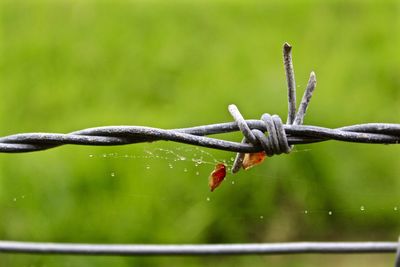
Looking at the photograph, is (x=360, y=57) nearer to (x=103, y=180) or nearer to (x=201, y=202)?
(x=201, y=202)

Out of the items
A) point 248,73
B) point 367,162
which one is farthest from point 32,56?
point 367,162

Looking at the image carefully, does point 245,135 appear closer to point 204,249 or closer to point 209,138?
point 209,138

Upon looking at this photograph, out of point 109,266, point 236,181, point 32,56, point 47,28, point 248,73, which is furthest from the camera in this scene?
point 47,28

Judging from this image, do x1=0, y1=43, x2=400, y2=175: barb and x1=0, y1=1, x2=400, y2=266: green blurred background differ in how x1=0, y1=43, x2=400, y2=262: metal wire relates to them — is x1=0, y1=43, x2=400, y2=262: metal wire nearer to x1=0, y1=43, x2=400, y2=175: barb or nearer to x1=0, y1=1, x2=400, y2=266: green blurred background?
x1=0, y1=43, x2=400, y2=175: barb

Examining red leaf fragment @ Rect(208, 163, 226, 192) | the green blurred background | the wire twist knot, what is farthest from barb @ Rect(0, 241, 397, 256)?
the green blurred background

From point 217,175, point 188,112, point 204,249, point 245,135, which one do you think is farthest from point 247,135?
point 188,112
